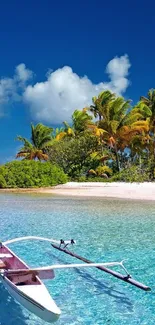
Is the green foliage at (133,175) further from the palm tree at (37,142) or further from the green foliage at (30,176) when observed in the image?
the palm tree at (37,142)

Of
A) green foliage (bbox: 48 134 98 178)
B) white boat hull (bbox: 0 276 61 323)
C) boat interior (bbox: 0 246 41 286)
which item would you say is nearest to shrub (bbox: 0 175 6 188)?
green foliage (bbox: 48 134 98 178)

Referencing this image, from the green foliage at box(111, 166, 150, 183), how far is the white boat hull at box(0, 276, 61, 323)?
28.1 meters

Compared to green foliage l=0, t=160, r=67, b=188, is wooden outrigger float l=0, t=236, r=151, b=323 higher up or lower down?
lower down

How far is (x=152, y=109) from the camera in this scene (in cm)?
3728

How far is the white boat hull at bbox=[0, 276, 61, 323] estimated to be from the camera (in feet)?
14.3

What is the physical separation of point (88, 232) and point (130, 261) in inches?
144

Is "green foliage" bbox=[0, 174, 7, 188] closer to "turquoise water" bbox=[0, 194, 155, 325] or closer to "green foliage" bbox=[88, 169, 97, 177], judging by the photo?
"green foliage" bbox=[88, 169, 97, 177]

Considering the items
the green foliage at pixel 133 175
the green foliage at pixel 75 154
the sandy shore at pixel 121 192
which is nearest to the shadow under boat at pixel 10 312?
the sandy shore at pixel 121 192

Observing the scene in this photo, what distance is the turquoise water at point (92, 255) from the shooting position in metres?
5.55

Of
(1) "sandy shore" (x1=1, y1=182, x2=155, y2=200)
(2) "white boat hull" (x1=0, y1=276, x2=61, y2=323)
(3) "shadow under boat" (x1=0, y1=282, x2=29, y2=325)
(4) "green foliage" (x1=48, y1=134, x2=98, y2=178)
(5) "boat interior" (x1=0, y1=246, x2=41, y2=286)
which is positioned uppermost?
(4) "green foliage" (x1=48, y1=134, x2=98, y2=178)

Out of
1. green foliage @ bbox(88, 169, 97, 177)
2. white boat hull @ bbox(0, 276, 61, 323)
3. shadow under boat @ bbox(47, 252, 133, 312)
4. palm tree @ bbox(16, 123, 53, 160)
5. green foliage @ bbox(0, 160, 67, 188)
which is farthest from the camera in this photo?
palm tree @ bbox(16, 123, 53, 160)

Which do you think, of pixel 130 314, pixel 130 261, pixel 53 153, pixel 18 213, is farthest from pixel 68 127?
pixel 130 314

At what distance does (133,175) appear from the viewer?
3288 centimetres

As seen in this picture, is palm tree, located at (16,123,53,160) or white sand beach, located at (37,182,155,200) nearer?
white sand beach, located at (37,182,155,200)
